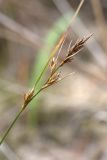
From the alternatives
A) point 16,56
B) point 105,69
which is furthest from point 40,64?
point 16,56

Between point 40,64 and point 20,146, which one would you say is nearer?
point 40,64

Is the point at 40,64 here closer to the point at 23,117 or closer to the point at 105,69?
the point at 105,69

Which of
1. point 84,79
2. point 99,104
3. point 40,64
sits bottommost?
point 40,64

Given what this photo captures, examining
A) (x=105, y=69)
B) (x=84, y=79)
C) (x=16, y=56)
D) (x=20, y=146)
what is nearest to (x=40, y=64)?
(x=105, y=69)

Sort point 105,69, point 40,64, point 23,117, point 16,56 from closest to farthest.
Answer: point 40,64
point 105,69
point 23,117
point 16,56

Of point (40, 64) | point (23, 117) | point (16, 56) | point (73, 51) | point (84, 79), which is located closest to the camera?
point (73, 51)

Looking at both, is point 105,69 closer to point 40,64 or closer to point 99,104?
point 99,104

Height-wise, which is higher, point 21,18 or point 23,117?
point 21,18
